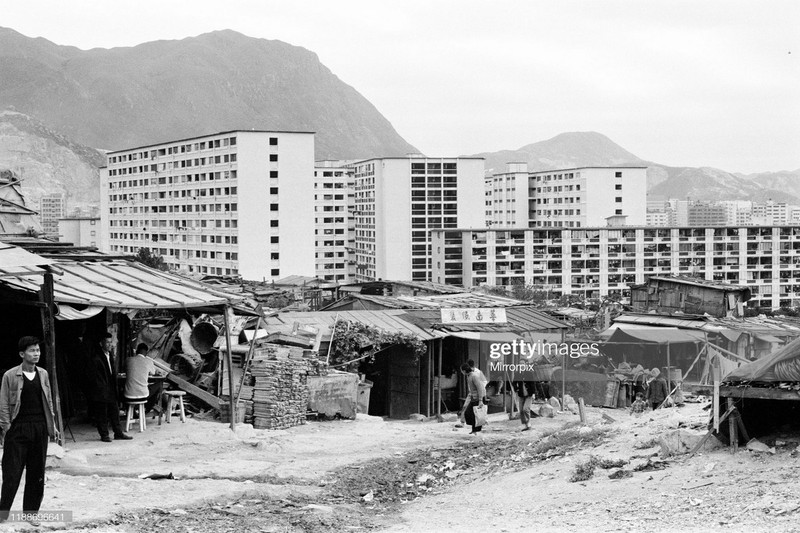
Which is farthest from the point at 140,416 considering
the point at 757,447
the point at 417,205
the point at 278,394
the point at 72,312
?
the point at 417,205

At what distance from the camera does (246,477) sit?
11.2 meters

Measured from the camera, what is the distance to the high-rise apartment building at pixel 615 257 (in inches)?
3391

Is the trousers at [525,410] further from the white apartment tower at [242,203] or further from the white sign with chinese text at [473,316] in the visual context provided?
the white apartment tower at [242,203]

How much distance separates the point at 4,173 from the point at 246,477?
28.0m

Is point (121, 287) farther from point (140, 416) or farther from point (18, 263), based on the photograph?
point (18, 263)

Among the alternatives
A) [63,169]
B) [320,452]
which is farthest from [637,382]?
[63,169]

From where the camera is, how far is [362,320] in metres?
19.7

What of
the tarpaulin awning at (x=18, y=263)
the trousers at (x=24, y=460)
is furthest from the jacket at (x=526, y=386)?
the trousers at (x=24, y=460)

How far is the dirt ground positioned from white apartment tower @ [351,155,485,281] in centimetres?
8413

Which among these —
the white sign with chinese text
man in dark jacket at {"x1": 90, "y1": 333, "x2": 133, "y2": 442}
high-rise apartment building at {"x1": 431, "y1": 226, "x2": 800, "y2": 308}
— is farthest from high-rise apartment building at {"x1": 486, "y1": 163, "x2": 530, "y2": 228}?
man in dark jacket at {"x1": 90, "y1": 333, "x2": 133, "y2": 442}

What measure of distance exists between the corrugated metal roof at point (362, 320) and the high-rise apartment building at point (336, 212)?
291ft

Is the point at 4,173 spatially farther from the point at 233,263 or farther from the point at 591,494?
the point at 233,263

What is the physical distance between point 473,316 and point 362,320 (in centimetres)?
269

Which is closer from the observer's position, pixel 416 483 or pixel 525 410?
pixel 416 483
